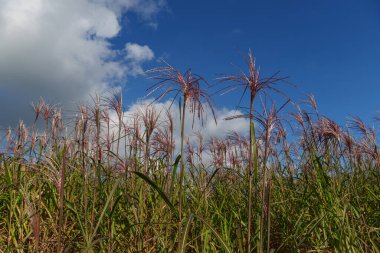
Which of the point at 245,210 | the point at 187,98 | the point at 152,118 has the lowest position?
the point at 245,210

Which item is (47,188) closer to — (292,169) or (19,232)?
(19,232)

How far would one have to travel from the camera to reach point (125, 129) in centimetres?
503

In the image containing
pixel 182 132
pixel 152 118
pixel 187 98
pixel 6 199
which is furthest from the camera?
pixel 6 199

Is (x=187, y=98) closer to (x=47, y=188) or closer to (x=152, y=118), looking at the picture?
(x=152, y=118)

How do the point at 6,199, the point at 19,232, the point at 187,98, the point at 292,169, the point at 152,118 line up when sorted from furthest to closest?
Result: the point at 292,169
the point at 6,199
the point at 19,232
the point at 152,118
the point at 187,98

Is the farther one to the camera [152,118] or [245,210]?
[245,210]

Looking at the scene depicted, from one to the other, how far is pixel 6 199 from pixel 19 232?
632 millimetres

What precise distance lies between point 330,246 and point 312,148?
1158mm

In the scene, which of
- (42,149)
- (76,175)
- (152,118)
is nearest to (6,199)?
(76,175)

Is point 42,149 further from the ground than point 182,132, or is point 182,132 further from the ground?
point 42,149

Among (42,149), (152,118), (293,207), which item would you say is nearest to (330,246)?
(293,207)

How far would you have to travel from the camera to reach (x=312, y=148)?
4.63 meters

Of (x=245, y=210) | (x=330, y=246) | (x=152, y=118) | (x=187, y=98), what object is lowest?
(x=330, y=246)

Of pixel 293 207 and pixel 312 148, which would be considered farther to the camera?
pixel 293 207
